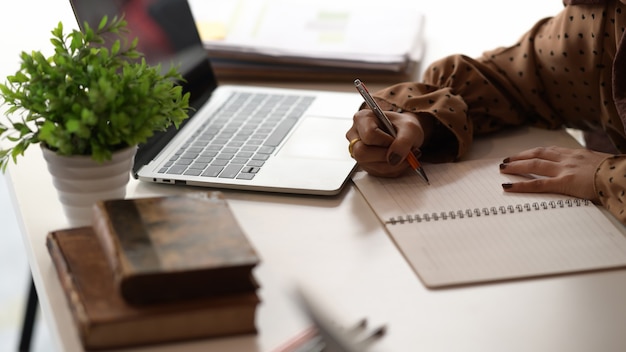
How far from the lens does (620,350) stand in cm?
74

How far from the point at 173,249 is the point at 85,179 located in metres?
0.19

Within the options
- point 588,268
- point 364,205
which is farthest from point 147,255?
point 588,268

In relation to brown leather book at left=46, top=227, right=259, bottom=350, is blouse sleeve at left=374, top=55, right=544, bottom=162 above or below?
below

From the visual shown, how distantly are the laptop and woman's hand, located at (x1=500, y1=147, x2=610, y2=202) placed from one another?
0.20 meters

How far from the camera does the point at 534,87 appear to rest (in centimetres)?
121

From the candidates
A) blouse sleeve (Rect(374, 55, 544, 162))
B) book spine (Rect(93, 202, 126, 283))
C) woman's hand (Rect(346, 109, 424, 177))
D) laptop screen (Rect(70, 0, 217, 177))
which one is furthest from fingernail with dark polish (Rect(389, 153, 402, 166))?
book spine (Rect(93, 202, 126, 283))

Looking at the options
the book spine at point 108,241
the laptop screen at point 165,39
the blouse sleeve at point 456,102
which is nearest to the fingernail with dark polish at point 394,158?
the blouse sleeve at point 456,102

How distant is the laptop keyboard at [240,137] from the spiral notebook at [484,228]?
14cm

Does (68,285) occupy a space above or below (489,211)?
above

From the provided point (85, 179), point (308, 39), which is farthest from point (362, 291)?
point (308, 39)

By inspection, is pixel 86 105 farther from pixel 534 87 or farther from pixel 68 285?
pixel 534 87

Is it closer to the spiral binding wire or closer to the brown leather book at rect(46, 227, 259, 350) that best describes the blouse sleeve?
the spiral binding wire

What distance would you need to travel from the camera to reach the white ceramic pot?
2.75 ft

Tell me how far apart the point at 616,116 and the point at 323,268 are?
0.56 meters
